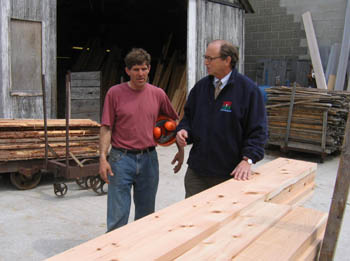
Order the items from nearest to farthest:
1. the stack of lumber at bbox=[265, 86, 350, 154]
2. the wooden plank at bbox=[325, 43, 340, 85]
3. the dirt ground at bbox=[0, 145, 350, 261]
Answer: the dirt ground at bbox=[0, 145, 350, 261] < the stack of lumber at bbox=[265, 86, 350, 154] < the wooden plank at bbox=[325, 43, 340, 85]

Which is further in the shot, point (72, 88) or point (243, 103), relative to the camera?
point (72, 88)

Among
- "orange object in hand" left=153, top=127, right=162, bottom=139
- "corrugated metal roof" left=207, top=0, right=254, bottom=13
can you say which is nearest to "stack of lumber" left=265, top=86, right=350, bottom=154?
"corrugated metal roof" left=207, top=0, right=254, bottom=13

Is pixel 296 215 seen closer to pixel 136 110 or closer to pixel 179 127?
pixel 179 127

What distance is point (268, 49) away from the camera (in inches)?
591

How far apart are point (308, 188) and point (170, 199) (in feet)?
8.74

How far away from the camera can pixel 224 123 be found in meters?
3.18

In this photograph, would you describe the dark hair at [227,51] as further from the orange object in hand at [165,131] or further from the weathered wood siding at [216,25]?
the weathered wood siding at [216,25]

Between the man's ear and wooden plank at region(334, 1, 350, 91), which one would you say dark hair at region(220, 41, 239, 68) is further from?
wooden plank at region(334, 1, 350, 91)

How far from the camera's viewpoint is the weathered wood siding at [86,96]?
1145 cm

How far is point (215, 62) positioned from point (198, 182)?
1.01 metres

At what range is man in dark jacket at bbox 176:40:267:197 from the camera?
10.3 ft

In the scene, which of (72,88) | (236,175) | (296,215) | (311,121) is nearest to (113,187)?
(236,175)

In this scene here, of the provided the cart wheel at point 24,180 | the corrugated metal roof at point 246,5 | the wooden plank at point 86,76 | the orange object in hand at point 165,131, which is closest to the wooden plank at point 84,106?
the wooden plank at point 86,76

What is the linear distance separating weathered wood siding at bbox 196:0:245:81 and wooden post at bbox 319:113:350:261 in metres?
9.08
